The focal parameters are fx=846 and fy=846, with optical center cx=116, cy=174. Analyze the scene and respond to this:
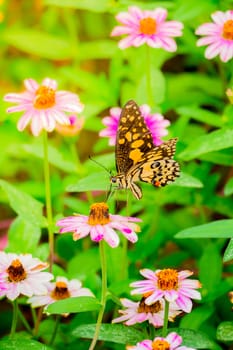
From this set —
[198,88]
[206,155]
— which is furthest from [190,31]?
[206,155]

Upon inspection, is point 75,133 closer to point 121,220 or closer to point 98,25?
point 121,220

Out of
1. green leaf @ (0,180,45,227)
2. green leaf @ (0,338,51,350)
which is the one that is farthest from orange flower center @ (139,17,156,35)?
green leaf @ (0,338,51,350)

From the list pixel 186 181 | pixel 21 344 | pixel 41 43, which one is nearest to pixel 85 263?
pixel 186 181

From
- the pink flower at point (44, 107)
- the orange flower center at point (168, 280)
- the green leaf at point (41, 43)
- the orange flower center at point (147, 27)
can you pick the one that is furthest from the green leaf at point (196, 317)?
the green leaf at point (41, 43)

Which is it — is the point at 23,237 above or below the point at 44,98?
below

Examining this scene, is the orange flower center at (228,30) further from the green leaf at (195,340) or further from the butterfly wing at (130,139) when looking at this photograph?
the green leaf at (195,340)

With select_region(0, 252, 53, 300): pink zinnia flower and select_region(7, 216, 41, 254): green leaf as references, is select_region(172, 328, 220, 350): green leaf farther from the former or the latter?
select_region(7, 216, 41, 254): green leaf

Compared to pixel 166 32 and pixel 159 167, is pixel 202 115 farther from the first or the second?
pixel 159 167
